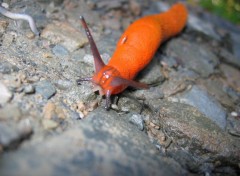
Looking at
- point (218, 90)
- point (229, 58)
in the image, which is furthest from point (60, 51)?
point (229, 58)

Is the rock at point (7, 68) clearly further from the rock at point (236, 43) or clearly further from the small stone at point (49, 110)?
the rock at point (236, 43)

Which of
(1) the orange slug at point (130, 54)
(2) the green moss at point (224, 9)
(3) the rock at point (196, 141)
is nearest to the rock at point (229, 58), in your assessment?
(1) the orange slug at point (130, 54)

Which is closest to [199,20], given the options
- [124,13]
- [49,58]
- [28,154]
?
[124,13]

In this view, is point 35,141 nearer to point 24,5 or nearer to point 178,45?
point 24,5

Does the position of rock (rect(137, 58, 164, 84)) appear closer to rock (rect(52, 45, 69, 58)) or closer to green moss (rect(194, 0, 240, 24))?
rock (rect(52, 45, 69, 58))

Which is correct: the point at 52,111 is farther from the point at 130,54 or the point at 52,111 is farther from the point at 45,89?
the point at 130,54

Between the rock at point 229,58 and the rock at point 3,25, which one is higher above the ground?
the rock at point 3,25

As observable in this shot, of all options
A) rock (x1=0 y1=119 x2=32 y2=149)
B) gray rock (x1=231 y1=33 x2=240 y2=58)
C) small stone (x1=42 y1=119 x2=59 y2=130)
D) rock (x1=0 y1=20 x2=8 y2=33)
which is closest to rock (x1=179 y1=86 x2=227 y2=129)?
gray rock (x1=231 y1=33 x2=240 y2=58)
